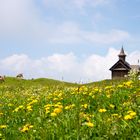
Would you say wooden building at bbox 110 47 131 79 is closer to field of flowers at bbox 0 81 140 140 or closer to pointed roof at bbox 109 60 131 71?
pointed roof at bbox 109 60 131 71

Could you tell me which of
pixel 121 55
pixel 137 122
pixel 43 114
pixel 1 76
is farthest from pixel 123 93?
pixel 121 55

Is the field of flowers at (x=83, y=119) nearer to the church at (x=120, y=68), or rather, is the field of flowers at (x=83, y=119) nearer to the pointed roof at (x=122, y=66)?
the church at (x=120, y=68)

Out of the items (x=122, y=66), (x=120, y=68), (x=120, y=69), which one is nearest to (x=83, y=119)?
(x=120, y=69)

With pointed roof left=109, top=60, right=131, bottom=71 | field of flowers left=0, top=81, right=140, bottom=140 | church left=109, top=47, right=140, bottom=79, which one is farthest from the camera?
pointed roof left=109, top=60, right=131, bottom=71

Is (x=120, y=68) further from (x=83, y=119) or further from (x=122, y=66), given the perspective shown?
(x=83, y=119)

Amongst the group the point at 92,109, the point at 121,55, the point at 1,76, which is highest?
the point at 121,55

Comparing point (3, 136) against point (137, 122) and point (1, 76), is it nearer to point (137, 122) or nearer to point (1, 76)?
point (137, 122)

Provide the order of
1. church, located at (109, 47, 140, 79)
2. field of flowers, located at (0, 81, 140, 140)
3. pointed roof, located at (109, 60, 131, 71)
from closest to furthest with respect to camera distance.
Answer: field of flowers, located at (0, 81, 140, 140) → church, located at (109, 47, 140, 79) → pointed roof, located at (109, 60, 131, 71)

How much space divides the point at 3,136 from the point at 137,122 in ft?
10.1

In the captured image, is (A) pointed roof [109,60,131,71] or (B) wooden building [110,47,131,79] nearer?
(B) wooden building [110,47,131,79]

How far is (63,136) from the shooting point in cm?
809

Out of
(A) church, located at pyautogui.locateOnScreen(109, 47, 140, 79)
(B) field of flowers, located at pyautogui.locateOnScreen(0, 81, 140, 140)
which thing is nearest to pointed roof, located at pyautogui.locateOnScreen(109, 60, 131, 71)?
(A) church, located at pyautogui.locateOnScreen(109, 47, 140, 79)

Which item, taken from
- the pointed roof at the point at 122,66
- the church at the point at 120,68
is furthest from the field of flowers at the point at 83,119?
the pointed roof at the point at 122,66

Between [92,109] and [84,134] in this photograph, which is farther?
[92,109]
